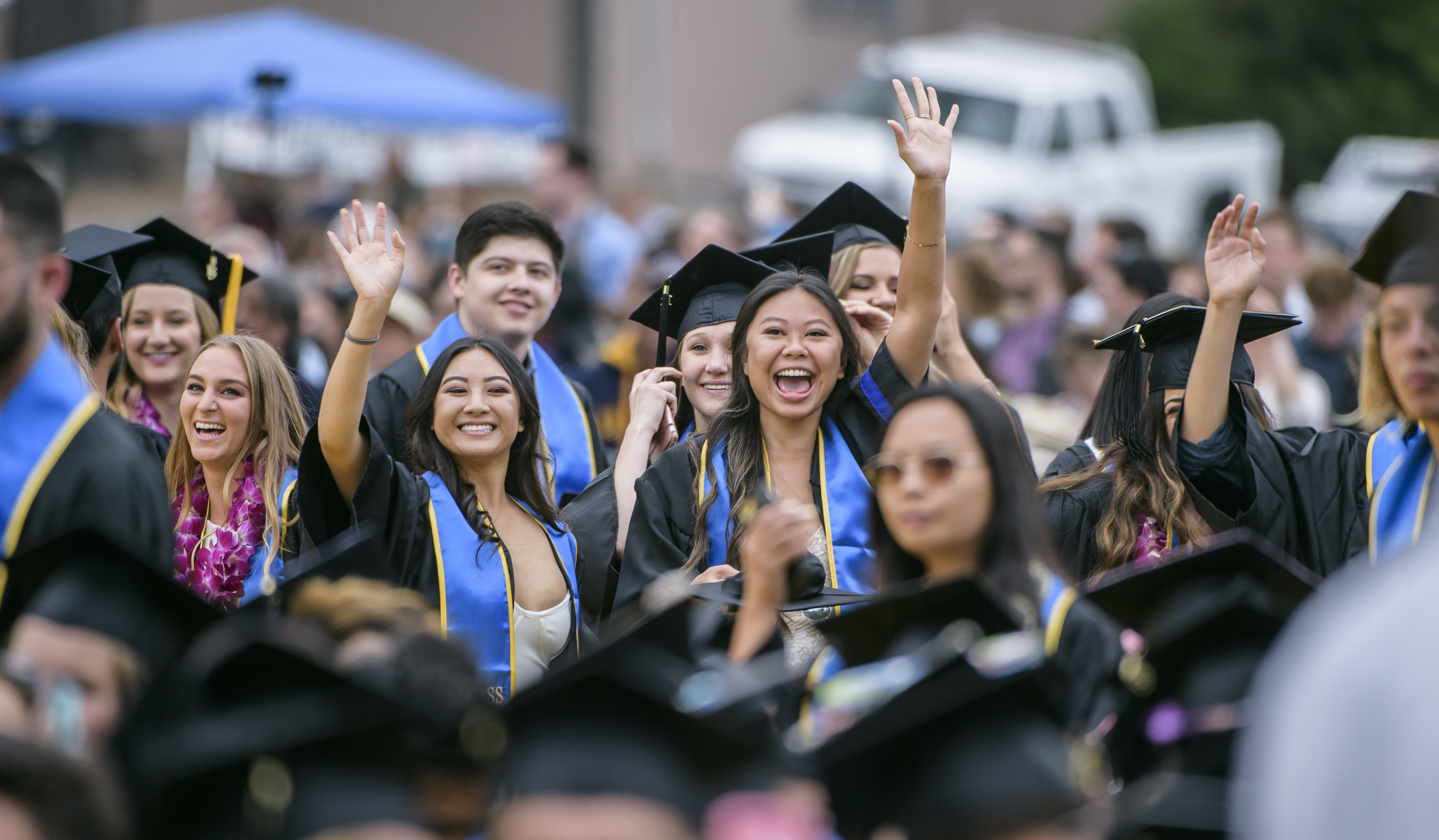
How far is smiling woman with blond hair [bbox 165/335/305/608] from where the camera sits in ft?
13.7

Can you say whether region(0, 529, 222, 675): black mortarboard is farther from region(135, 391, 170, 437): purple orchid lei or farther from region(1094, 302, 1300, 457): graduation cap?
region(1094, 302, 1300, 457): graduation cap

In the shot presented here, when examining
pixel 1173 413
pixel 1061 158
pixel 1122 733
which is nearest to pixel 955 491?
pixel 1122 733

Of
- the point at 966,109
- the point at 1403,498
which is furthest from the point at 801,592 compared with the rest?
the point at 966,109

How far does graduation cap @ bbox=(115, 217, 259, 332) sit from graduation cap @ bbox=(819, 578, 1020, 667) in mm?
3163

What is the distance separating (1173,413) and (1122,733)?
1.65 m

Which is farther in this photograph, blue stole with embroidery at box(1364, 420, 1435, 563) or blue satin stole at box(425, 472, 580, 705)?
blue satin stole at box(425, 472, 580, 705)

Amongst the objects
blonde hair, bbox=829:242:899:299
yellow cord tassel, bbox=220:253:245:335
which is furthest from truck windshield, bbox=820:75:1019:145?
yellow cord tassel, bbox=220:253:245:335

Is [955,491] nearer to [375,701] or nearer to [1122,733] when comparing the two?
[1122,733]

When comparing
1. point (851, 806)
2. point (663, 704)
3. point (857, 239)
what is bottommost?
point (851, 806)

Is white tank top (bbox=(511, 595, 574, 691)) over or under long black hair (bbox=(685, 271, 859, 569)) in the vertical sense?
under

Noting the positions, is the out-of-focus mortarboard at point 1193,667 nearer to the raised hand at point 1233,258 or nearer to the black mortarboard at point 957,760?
the black mortarboard at point 957,760

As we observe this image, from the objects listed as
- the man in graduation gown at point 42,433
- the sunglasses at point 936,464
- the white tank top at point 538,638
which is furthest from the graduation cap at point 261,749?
the white tank top at point 538,638

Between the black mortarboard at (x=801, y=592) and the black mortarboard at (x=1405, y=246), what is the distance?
1388 millimetres

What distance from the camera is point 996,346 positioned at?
9.19 meters
